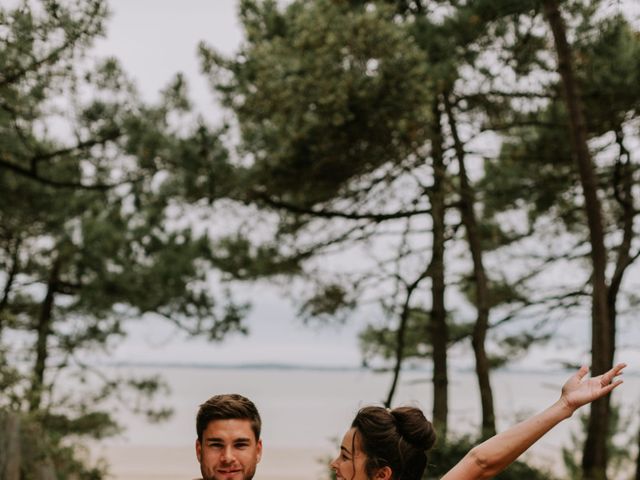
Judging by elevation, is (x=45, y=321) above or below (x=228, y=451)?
above

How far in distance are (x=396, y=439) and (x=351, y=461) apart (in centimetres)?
18

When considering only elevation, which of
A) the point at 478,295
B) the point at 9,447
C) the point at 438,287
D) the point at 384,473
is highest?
the point at 438,287

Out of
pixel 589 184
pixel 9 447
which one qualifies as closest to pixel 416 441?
pixel 9 447

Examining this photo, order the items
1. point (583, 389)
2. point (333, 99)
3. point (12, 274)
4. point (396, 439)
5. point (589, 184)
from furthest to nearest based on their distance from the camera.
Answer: point (12, 274)
point (333, 99)
point (589, 184)
point (396, 439)
point (583, 389)

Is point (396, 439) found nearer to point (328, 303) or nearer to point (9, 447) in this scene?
point (9, 447)

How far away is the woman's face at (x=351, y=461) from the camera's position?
3197mm

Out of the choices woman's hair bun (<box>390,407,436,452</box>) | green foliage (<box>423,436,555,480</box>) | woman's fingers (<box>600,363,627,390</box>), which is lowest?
woman's hair bun (<box>390,407,436,452</box>)

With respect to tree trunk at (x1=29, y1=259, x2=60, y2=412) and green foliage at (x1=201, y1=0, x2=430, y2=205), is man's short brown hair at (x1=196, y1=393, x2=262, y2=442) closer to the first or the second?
green foliage at (x1=201, y1=0, x2=430, y2=205)

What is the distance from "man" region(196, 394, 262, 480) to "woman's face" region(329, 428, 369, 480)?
13.8 inches

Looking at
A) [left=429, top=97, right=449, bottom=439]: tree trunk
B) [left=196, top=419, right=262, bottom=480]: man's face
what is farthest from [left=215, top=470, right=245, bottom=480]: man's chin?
[left=429, top=97, right=449, bottom=439]: tree trunk

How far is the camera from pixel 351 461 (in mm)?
3219

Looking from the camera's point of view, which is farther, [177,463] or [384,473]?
[177,463]

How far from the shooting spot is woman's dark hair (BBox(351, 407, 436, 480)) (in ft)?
10.5

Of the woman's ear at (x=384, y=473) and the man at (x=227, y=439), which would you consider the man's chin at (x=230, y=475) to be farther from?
the woman's ear at (x=384, y=473)
